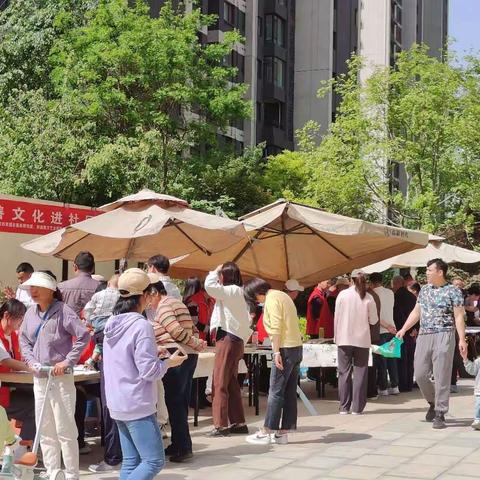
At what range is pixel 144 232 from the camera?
1032 cm

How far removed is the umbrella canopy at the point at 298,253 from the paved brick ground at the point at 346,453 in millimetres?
2974

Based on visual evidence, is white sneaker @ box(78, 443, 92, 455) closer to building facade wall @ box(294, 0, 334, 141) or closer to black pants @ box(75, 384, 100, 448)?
black pants @ box(75, 384, 100, 448)

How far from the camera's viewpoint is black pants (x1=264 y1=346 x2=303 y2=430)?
9.12 m

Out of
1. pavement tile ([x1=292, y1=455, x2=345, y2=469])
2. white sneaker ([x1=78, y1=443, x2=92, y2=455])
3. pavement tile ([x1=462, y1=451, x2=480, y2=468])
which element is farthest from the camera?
white sneaker ([x1=78, y1=443, x2=92, y2=455])

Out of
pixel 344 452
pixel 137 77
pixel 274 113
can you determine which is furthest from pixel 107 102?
pixel 274 113

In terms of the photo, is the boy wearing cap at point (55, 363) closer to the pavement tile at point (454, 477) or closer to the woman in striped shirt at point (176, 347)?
the woman in striped shirt at point (176, 347)

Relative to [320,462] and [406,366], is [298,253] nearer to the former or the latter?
[406,366]

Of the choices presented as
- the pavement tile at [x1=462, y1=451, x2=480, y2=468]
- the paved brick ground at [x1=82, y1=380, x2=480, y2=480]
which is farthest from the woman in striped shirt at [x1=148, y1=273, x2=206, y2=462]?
the pavement tile at [x1=462, y1=451, x2=480, y2=468]

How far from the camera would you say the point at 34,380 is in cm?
702

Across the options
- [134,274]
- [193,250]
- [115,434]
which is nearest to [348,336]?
[193,250]

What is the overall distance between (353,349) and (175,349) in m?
4.20

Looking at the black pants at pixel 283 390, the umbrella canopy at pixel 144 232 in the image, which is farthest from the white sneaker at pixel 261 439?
the umbrella canopy at pixel 144 232

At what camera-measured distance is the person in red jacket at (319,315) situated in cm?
1490

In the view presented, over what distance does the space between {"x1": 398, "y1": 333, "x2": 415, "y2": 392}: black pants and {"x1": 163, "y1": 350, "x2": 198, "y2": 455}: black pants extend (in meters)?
6.91
